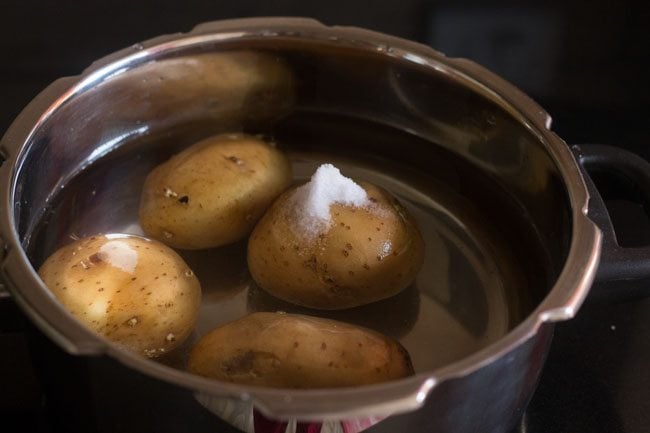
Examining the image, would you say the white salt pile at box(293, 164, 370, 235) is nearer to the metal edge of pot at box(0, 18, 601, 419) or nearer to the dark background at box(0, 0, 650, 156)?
the metal edge of pot at box(0, 18, 601, 419)

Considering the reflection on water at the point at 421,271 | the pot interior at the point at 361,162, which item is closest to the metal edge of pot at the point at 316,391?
the pot interior at the point at 361,162

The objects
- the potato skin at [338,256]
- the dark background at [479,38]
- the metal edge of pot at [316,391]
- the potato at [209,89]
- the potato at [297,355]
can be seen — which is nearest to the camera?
the metal edge of pot at [316,391]

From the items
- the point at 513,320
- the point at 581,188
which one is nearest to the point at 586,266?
the point at 581,188

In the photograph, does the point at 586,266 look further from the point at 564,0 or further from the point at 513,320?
the point at 564,0

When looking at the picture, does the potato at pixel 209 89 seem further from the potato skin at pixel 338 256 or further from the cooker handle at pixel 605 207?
the cooker handle at pixel 605 207

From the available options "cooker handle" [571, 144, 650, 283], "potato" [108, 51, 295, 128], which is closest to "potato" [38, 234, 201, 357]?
"potato" [108, 51, 295, 128]

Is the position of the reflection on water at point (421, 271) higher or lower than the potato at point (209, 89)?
lower
